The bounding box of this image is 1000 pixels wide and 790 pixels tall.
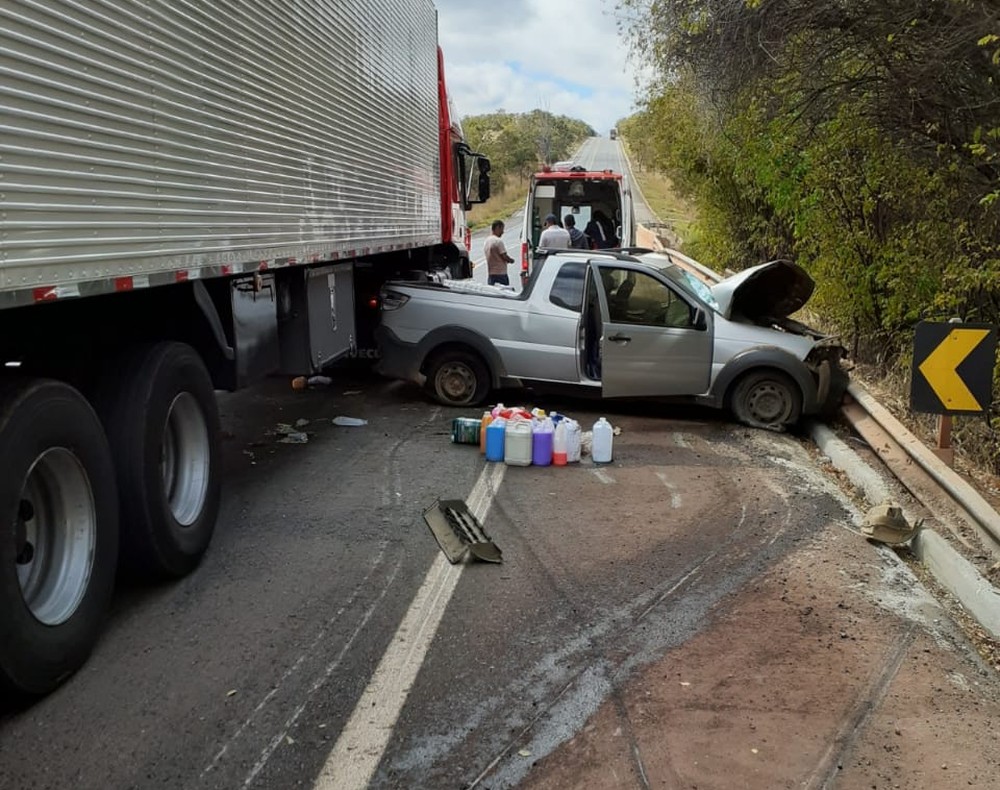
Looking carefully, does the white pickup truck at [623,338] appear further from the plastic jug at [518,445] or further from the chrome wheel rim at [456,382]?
the plastic jug at [518,445]

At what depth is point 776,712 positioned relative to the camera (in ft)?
11.9

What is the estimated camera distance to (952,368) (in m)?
5.95

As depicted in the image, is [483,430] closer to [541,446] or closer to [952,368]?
[541,446]

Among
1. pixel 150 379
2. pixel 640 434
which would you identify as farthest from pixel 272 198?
pixel 640 434

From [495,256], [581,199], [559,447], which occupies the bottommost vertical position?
[559,447]

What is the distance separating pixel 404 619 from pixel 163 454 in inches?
59.4

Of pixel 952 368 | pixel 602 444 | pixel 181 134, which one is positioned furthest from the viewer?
pixel 602 444

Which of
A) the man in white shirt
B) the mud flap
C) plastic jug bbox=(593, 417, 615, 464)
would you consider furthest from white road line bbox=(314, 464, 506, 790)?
the man in white shirt

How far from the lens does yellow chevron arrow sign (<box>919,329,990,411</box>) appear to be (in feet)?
19.4

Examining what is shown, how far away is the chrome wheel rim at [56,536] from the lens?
12.0ft

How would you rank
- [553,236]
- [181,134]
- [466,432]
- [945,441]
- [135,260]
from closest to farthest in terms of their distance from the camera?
1. [135,260]
2. [181,134]
3. [945,441]
4. [466,432]
5. [553,236]

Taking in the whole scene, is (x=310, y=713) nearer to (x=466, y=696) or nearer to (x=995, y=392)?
(x=466, y=696)

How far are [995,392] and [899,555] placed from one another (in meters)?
2.26

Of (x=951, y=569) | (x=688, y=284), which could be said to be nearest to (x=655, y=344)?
(x=688, y=284)
